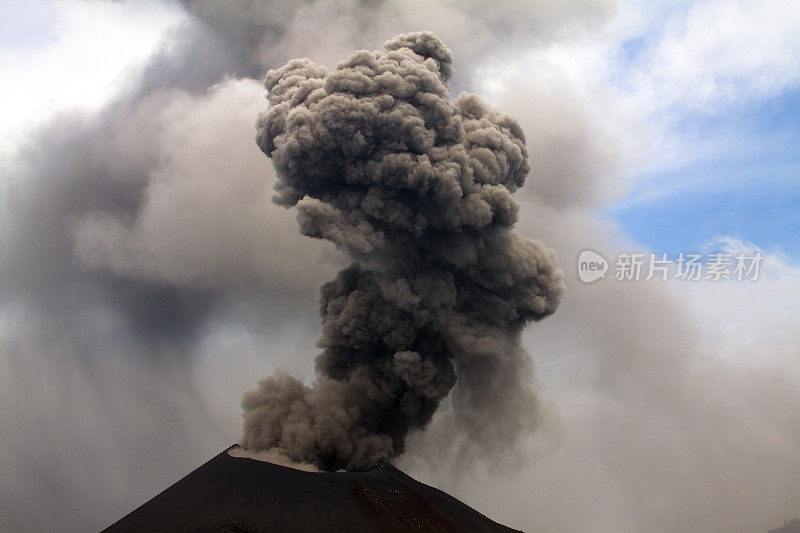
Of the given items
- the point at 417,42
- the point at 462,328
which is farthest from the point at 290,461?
the point at 417,42

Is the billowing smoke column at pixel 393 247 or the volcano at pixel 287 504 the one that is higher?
the billowing smoke column at pixel 393 247

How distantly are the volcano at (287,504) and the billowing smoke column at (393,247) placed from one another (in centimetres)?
247

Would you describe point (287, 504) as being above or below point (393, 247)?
below

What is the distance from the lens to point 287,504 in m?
34.7

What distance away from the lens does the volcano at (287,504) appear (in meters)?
33.2

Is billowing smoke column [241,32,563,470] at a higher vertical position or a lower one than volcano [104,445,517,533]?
higher

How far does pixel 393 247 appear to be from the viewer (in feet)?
138

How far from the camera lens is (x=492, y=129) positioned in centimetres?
4341

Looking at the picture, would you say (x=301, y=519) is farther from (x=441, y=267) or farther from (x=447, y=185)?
(x=447, y=185)

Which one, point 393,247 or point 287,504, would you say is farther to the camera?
point 393,247

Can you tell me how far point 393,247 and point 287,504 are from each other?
16.5 m

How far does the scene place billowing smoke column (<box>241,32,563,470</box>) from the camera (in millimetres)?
39750

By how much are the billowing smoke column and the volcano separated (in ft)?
8.11

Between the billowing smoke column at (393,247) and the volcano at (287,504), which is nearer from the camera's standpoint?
the volcano at (287,504)
